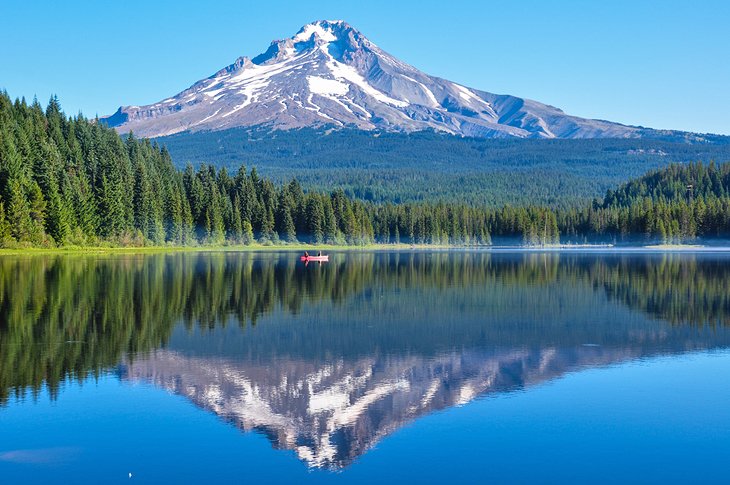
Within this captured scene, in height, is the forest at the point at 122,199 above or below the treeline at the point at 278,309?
above

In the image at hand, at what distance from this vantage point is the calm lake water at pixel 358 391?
1633cm

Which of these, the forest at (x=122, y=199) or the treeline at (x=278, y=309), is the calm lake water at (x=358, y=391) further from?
the forest at (x=122, y=199)

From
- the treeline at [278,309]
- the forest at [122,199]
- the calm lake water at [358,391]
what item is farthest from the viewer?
the forest at [122,199]

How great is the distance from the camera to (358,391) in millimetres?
22188

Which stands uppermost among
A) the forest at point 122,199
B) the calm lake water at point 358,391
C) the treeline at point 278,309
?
the forest at point 122,199

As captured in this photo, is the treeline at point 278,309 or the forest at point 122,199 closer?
the treeline at point 278,309

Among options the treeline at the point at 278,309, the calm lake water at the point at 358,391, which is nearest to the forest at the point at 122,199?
the treeline at the point at 278,309

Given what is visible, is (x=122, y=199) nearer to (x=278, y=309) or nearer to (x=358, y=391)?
(x=278, y=309)

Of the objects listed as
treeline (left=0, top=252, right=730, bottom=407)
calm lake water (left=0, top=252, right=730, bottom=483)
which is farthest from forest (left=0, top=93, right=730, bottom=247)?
calm lake water (left=0, top=252, right=730, bottom=483)

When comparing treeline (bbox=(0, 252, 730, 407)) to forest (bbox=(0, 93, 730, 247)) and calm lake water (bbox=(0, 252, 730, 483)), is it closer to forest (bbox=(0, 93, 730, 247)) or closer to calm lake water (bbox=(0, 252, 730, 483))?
calm lake water (bbox=(0, 252, 730, 483))

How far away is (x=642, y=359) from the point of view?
27844 mm

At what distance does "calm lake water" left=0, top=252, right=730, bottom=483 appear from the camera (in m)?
16.3

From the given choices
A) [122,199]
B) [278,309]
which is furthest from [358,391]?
[122,199]

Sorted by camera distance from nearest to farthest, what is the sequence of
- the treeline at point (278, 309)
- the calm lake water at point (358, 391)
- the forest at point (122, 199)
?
the calm lake water at point (358, 391)
the treeline at point (278, 309)
the forest at point (122, 199)
